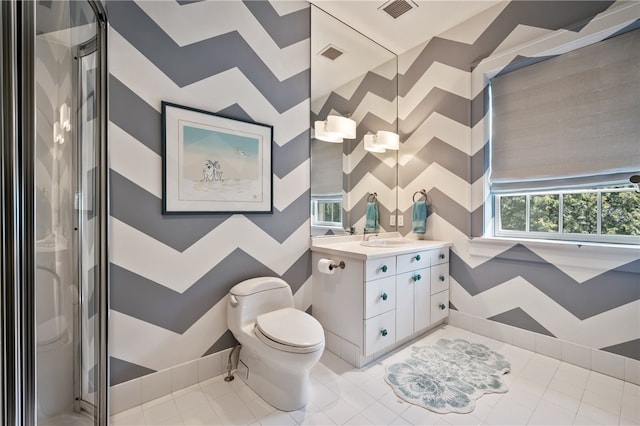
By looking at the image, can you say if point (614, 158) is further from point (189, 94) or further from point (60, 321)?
point (60, 321)

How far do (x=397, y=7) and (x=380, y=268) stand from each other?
2118 millimetres

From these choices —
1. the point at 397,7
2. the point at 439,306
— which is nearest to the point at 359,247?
the point at 439,306

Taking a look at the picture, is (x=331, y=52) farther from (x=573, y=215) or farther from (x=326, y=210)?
(x=573, y=215)

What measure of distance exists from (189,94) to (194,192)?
0.60 meters

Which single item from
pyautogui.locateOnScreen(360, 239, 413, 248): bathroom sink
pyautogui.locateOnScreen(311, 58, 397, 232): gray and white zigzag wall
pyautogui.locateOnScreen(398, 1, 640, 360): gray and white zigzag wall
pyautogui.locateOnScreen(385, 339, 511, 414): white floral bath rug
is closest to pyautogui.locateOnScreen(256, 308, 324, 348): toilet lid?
pyautogui.locateOnScreen(385, 339, 511, 414): white floral bath rug

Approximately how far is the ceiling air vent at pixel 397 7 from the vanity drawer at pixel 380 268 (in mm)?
2028

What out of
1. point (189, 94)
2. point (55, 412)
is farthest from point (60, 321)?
point (189, 94)

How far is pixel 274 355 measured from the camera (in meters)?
1.44

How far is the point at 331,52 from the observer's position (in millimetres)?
2420

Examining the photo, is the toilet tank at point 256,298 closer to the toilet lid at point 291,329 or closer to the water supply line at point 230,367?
the toilet lid at point 291,329

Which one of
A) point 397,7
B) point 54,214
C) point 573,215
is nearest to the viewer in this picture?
point 54,214

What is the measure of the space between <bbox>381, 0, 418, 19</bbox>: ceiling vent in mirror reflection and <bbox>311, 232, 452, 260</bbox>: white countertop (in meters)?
1.95

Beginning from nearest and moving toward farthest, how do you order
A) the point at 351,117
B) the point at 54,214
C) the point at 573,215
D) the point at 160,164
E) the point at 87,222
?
1. the point at 54,214
2. the point at 87,222
3. the point at 160,164
4. the point at 573,215
5. the point at 351,117

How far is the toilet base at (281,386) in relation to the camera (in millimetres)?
1479
